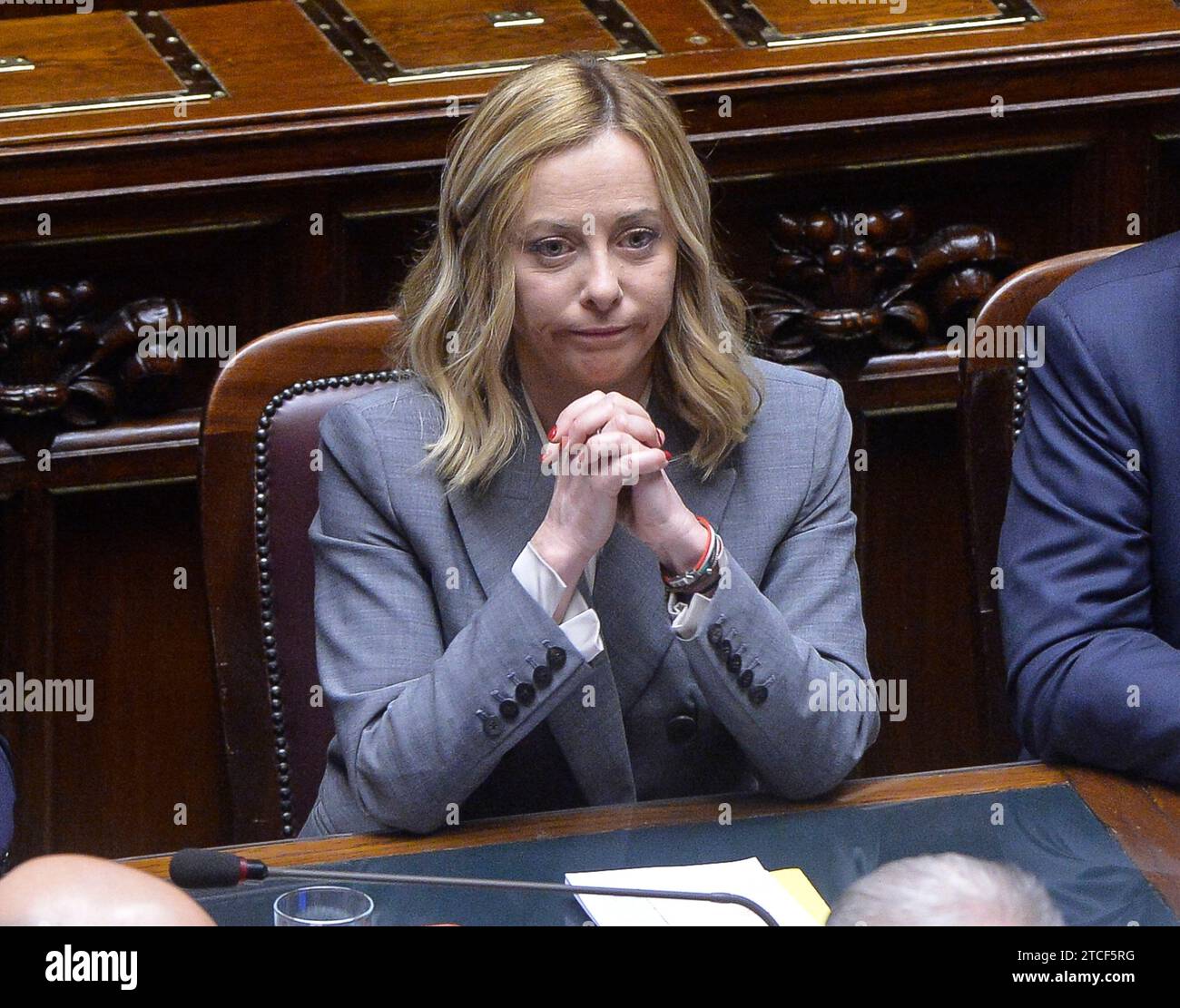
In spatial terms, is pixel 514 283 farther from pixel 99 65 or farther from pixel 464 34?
pixel 99 65

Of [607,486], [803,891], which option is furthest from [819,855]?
[607,486]

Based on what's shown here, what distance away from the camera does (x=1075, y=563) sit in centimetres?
161

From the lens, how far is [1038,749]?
5.09 ft

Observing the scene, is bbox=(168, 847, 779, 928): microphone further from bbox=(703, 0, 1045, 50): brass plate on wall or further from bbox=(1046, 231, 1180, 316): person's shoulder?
bbox=(703, 0, 1045, 50): brass plate on wall

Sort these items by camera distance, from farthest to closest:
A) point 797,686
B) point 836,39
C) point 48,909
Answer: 1. point 836,39
2. point 797,686
3. point 48,909

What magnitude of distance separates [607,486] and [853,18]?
1.16 m

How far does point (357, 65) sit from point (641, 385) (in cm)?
83

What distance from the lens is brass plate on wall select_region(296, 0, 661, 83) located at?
7.69 ft

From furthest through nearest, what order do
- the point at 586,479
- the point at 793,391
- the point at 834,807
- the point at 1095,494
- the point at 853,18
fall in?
1. the point at 853,18
2. the point at 793,391
3. the point at 1095,494
4. the point at 586,479
5. the point at 834,807

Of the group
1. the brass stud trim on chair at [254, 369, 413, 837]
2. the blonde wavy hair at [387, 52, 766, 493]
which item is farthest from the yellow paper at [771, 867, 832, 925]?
the brass stud trim on chair at [254, 369, 413, 837]

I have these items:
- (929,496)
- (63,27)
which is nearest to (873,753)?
(929,496)

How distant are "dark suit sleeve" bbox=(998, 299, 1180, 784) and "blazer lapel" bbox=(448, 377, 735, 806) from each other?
0.28m

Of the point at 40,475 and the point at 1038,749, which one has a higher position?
the point at 40,475
